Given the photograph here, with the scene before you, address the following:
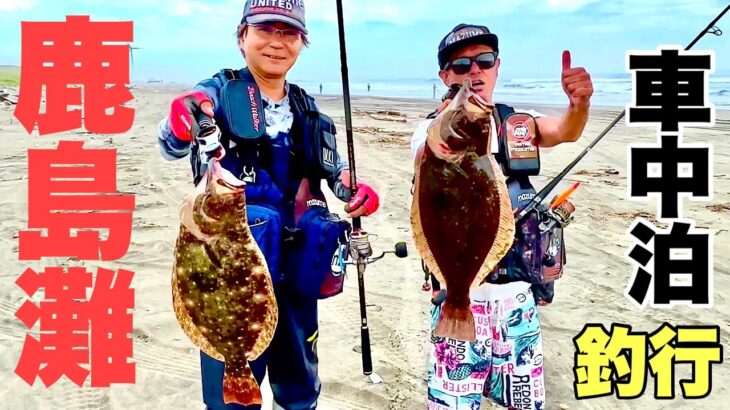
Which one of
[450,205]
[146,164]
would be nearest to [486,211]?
[450,205]

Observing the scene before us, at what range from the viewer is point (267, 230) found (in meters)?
2.50

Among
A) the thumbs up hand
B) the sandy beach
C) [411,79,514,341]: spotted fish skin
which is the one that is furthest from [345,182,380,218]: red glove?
the sandy beach

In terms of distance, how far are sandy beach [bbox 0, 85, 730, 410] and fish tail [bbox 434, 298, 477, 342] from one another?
88.3 inches

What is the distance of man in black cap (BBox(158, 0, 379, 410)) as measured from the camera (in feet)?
8.21

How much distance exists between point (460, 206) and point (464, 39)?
30.9 inches

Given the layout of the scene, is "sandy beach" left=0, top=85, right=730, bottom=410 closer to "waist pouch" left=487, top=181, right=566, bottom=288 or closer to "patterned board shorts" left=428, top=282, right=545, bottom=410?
"patterned board shorts" left=428, top=282, right=545, bottom=410

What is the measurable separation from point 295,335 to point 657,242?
250cm

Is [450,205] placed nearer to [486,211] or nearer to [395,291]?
[486,211]

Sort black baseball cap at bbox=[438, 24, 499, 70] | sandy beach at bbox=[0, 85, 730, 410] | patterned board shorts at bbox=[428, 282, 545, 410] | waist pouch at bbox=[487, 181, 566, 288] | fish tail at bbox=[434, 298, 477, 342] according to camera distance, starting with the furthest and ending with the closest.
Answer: sandy beach at bbox=[0, 85, 730, 410]
patterned board shorts at bbox=[428, 282, 545, 410]
waist pouch at bbox=[487, 181, 566, 288]
black baseball cap at bbox=[438, 24, 499, 70]
fish tail at bbox=[434, 298, 477, 342]

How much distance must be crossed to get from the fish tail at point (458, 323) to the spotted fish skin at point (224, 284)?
66 centimetres

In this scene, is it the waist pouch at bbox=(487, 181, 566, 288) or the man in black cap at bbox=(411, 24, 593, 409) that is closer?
the man in black cap at bbox=(411, 24, 593, 409)

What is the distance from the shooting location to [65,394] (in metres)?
4.58

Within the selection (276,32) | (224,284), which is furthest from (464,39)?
(224,284)

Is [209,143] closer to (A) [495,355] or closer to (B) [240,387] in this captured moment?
(B) [240,387]
